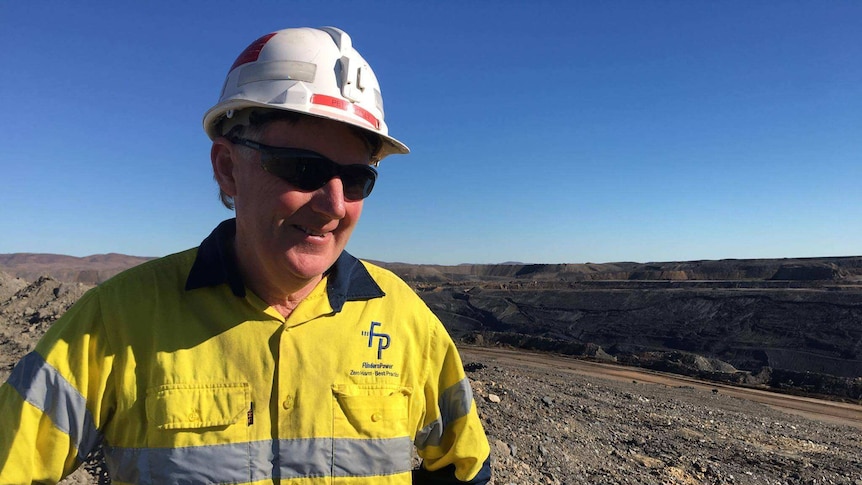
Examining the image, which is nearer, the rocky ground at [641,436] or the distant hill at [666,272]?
the rocky ground at [641,436]

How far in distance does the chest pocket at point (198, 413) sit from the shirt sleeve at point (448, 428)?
63cm

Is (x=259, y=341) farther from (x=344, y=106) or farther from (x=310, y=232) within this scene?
(x=344, y=106)

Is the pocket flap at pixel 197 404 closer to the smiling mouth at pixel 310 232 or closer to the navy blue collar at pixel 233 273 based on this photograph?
the navy blue collar at pixel 233 273

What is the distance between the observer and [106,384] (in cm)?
142

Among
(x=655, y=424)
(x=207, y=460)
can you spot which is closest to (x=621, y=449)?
(x=655, y=424)

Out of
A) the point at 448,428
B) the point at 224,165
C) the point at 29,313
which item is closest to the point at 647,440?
the point at 448,428

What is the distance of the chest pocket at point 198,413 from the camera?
1.44 m

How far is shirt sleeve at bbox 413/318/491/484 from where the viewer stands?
6.06 ft

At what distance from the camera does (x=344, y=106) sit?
5.25 ft

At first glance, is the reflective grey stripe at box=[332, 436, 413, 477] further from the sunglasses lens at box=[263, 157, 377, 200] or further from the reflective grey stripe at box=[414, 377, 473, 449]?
the sunglasses lens at box=[263, 157, 377, 200]

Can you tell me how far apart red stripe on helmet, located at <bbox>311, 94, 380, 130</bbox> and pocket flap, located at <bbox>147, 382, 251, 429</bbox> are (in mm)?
853

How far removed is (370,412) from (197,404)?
50 centimetres

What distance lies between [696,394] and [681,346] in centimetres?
894

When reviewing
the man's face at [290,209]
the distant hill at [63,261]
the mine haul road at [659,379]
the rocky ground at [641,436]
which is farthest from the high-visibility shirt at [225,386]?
the distant hill at [63,261]
